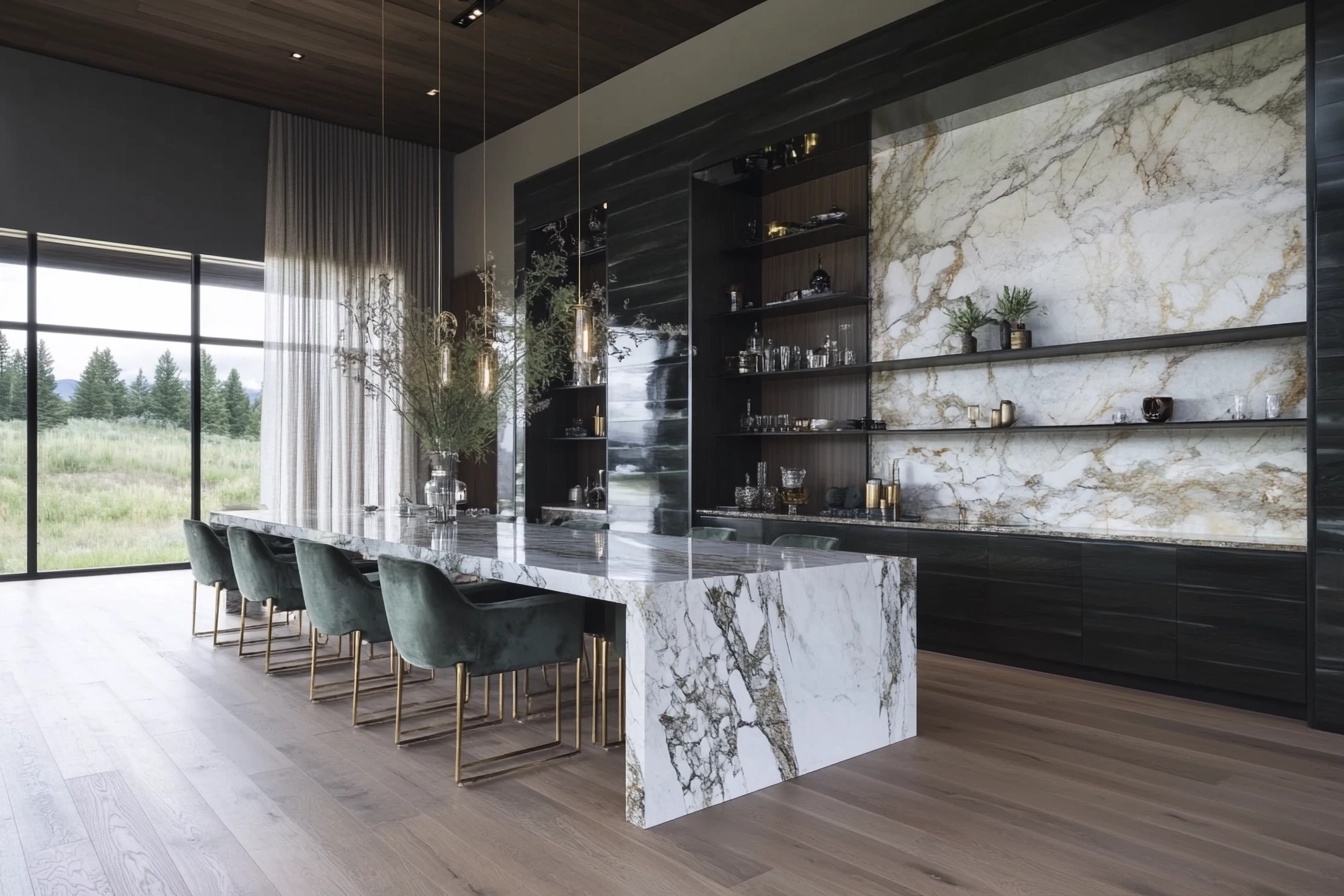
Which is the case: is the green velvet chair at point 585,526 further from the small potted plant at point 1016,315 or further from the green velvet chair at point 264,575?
the small potted plant at point 1016,315

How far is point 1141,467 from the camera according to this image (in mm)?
4770

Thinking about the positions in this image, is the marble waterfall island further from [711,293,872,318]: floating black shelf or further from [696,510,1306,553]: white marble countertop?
[711,293,872,318]: floating black shelf

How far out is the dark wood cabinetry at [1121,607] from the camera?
12.5 ft

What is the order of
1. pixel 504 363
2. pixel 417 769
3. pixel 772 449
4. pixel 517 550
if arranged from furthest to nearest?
1. pixel 772 449
2. pixel 504 363
3. pixel 517 550
4. pixel 417 769

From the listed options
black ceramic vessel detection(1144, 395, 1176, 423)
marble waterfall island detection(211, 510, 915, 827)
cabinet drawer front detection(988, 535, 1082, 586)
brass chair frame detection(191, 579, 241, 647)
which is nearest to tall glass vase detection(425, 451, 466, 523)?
marble waterfall island detection(211, 510, 915, 827)

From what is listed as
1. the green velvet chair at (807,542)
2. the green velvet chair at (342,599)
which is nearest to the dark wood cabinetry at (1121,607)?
the green velvet chair at (807,542)

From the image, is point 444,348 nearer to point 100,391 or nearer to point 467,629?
point 467,629

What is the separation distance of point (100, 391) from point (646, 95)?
5304 mm

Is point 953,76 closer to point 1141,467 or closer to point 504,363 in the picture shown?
point 1141,467

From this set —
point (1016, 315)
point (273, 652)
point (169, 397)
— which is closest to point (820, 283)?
point (1016, 315)

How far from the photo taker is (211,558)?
16.8ft

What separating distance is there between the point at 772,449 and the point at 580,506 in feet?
6.51

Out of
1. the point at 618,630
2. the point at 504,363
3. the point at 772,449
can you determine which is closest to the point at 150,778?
the point at 618,630

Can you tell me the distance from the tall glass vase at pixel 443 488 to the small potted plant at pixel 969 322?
116 inches
